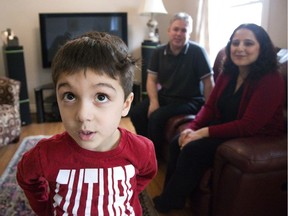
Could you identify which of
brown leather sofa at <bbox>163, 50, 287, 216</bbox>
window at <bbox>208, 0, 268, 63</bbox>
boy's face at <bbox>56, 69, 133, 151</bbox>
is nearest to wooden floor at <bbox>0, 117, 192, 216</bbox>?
brown leather sofa at <bbox>163, 50, 287, 216</bbox>

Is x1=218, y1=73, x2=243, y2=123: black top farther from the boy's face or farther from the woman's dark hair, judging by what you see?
the boy's face

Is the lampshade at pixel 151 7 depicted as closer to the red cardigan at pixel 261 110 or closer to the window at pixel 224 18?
the window at pixel 224 18

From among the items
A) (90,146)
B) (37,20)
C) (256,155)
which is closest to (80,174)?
(90,146)

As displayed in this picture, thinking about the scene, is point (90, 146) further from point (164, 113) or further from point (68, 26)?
point (68, 26)

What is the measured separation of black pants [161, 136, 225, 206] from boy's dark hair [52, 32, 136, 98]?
95 cm

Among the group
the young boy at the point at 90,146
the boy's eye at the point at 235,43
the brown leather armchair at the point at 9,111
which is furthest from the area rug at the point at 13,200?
the boy's eye at the point at 235,43

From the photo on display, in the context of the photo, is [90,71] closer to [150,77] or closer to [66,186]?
[66,186]

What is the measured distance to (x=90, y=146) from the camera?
0.66 meters

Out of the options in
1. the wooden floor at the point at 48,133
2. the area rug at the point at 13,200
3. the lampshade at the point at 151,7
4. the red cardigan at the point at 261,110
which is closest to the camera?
the red cardigan at the point at 261,110

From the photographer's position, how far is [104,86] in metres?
0.63

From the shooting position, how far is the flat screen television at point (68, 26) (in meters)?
3.54

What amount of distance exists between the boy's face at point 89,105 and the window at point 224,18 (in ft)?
7.26

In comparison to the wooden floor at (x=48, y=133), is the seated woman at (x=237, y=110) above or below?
above

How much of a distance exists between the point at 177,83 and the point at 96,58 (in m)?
1.70
